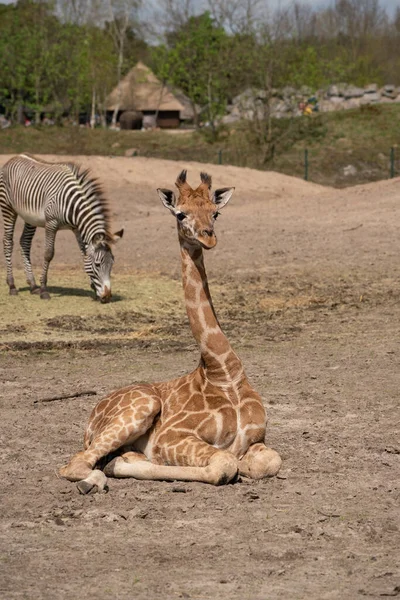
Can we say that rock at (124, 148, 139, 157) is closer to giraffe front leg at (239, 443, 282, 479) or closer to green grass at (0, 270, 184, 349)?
green grass at (0, 270, 184, 349)

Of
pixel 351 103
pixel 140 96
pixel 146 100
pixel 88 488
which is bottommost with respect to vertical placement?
pixel 88 488

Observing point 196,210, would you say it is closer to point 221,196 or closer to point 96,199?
point 221,196

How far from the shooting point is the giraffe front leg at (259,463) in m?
7.15

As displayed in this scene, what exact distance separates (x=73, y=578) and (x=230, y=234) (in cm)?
1829

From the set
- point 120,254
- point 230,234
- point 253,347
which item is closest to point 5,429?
point 253,347

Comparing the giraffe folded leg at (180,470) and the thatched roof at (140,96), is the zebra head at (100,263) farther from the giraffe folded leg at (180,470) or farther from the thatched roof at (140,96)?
the thatched roof at (140,96)

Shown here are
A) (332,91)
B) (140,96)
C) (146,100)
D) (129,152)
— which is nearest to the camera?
(129,152)

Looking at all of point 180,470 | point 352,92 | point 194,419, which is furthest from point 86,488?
point 352,92

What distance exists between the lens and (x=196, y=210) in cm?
707

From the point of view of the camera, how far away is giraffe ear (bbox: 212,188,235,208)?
24.3ft

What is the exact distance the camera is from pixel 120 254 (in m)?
21.9

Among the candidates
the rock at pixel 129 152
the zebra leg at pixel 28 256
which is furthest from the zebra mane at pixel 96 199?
the rock at pixel 129 152

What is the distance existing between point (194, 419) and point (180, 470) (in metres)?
0.37

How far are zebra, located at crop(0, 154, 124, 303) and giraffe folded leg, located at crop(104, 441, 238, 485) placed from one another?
28.8 ft
